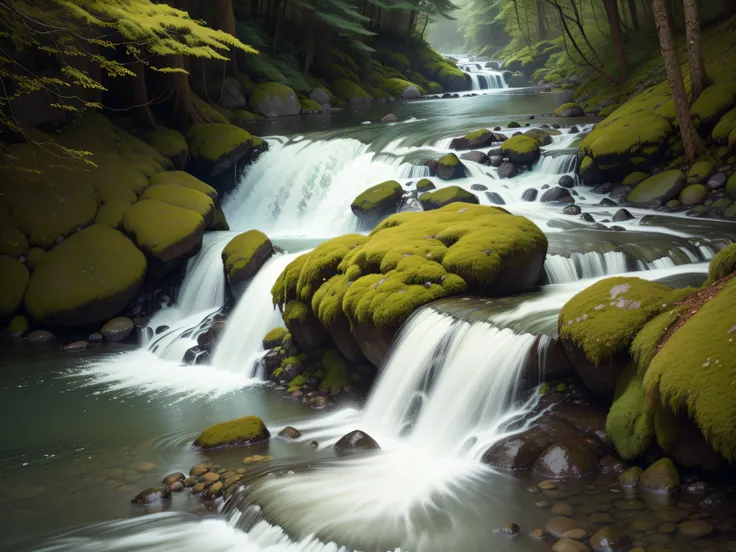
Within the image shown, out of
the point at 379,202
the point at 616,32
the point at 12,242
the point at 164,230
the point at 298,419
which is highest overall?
the point at 616,32

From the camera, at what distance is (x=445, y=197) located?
14.1 meters

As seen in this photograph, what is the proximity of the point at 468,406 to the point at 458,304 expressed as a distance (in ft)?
5.17

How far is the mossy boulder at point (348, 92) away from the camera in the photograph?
114ft

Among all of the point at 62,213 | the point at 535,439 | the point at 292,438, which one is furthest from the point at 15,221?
the point at 535,439

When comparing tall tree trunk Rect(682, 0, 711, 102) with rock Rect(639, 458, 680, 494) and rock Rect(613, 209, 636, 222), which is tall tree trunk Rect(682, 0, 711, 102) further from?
rock Rect(639, 458, 680, 494)

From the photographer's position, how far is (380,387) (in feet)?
27.0

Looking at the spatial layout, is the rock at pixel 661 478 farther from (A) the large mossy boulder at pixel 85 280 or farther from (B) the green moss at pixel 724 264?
(A) the large mossy boulder at pixel 85 280

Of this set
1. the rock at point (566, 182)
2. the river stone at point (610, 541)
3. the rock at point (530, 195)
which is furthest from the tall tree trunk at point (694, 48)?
the river stone at point (610, 541)

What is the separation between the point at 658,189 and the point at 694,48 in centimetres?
293

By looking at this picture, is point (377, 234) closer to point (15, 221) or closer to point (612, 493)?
point (612, 493)

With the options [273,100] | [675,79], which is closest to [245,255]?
[675,79]

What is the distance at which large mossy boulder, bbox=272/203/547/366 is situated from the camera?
8.49 meters

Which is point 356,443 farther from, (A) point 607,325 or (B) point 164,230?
(B) point 164,230

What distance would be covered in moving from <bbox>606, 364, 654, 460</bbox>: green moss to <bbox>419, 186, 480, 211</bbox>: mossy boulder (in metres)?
8.23
